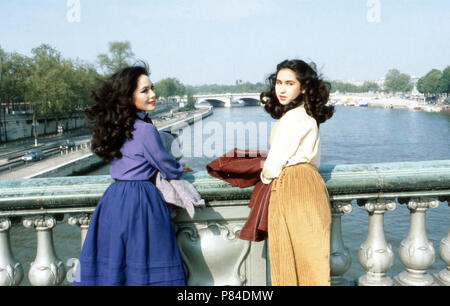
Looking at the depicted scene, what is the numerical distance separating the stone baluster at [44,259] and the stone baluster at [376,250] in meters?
1.37

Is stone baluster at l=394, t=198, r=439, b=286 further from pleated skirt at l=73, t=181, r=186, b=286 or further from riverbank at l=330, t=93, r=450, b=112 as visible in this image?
riverbank at l=330, t=93, r=450, b=112

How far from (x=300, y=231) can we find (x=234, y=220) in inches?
14.5

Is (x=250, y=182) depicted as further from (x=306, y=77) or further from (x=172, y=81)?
(x=172, y=81)

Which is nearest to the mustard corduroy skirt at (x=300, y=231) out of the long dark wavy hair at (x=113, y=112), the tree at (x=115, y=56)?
the long dark wavy hair at (x=113, y=112)

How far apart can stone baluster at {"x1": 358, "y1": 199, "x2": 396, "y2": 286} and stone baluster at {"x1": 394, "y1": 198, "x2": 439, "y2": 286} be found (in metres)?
0.07

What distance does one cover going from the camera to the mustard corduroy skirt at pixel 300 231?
182 cm

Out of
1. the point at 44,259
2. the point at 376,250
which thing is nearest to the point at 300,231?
the point at 376,250

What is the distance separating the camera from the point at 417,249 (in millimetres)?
2002

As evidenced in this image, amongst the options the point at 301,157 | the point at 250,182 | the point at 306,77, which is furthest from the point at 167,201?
the point at 306,77

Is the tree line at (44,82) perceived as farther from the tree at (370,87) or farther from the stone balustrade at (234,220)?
the tree at (370,87)

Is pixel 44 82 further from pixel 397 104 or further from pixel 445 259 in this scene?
pixel 397 104

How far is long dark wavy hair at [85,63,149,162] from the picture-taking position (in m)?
1.95

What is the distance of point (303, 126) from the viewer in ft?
6.28

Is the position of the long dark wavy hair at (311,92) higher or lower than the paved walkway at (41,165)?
higher
